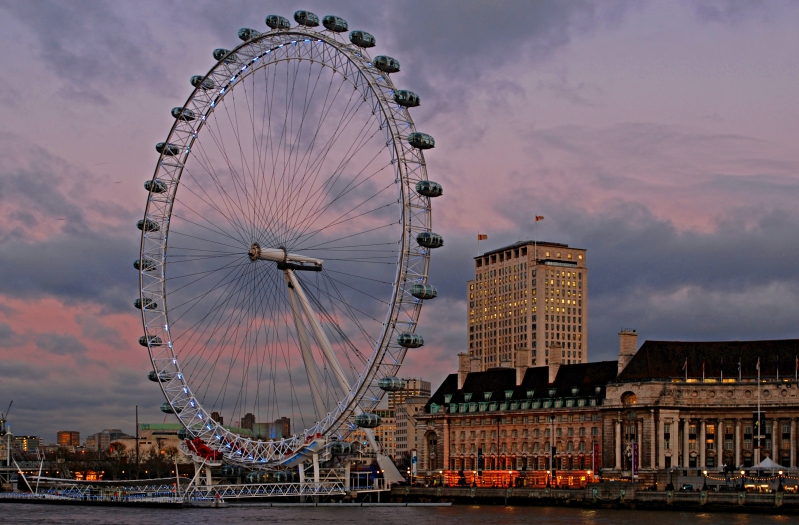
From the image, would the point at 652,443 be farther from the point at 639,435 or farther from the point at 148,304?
the point at 148,304

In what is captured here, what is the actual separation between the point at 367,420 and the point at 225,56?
30590 millimetres

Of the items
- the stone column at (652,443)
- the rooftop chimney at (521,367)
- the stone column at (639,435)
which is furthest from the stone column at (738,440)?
the rooftop chimney at (521,367)

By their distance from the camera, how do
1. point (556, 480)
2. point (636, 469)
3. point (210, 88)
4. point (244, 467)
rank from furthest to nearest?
point (556, 480)
point (636, 469)
point (244, 467)
point (210, 88)

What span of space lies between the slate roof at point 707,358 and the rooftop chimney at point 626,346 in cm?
82

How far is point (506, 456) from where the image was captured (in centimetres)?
14225

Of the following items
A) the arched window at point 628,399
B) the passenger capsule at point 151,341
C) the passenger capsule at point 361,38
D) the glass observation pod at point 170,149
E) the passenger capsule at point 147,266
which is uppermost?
the passenger capsule at point 361,38

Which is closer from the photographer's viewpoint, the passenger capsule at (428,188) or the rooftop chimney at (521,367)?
the passenger capsule at (428,188)

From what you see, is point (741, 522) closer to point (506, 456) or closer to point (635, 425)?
point (635, 425)

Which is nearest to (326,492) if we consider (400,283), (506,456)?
(400,283)

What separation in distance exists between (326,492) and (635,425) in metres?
40.8

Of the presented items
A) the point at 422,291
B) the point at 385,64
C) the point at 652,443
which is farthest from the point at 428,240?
the point at 652,443

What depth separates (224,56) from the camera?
9644cm

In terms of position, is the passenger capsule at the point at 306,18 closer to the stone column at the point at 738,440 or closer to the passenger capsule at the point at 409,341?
the passenger capsule at the point at 409,341

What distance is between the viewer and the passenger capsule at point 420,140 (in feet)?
283
